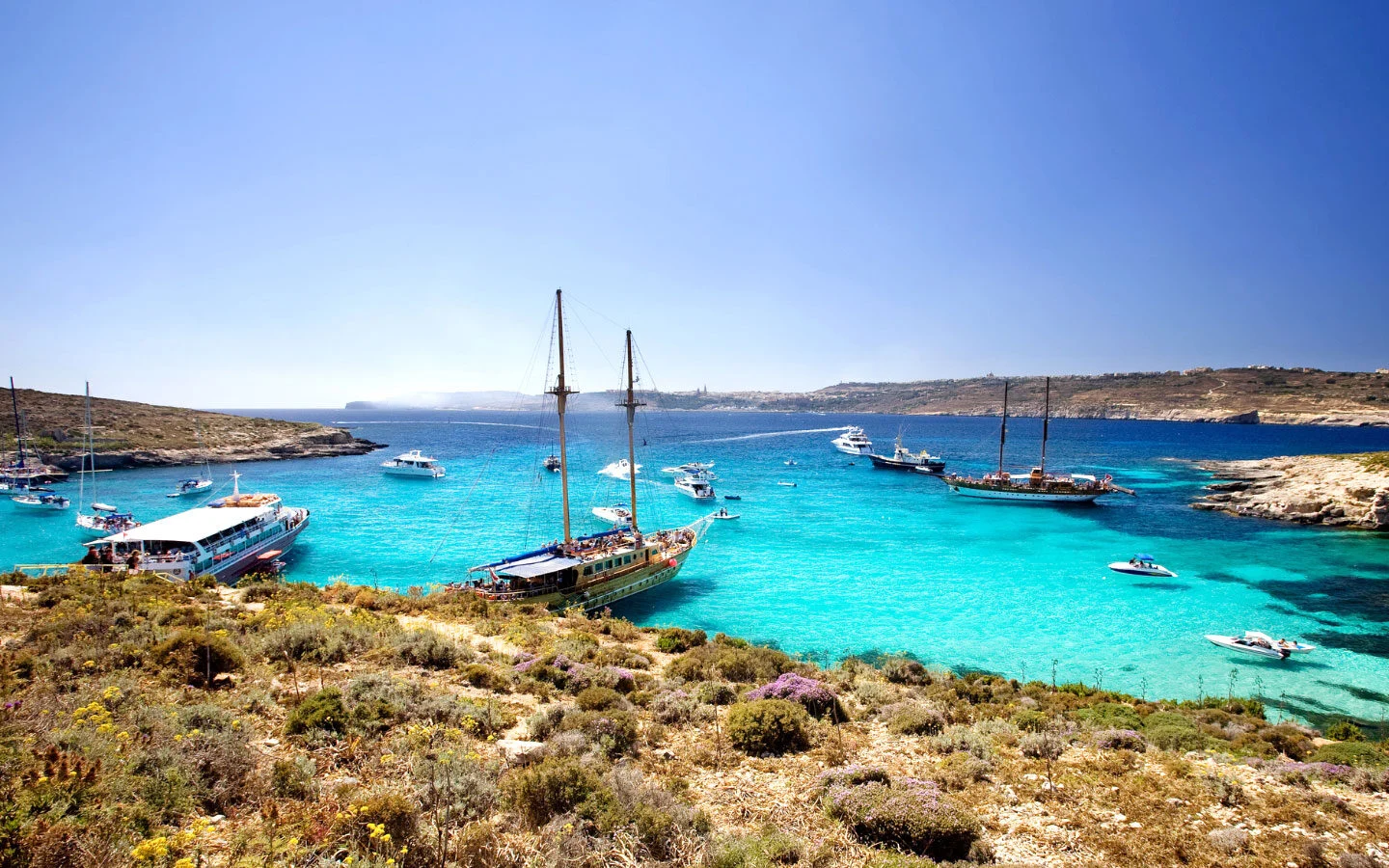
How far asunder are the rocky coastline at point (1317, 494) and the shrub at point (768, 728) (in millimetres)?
57212

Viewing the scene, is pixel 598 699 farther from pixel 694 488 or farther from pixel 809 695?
pixel 694 488

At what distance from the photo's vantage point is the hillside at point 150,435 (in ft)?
223

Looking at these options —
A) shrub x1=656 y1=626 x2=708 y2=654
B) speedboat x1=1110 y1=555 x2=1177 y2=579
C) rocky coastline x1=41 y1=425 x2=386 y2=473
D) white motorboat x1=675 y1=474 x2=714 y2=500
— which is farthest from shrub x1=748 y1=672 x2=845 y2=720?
rocky coastline x1=41 y1=425 x2=386 y2=473

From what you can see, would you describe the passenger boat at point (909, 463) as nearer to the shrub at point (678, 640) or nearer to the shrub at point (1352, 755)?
the shrub at point (678, 640)

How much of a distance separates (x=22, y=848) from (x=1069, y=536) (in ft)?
165

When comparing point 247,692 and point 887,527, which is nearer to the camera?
point 247,692

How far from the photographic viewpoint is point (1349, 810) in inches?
301

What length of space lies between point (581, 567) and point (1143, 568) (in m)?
30.8

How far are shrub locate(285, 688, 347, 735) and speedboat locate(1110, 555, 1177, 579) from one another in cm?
3763

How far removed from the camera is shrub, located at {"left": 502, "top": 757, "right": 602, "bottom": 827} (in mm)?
6711

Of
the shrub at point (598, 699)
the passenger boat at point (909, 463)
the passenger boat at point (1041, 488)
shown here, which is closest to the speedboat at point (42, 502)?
the shrub at point (598, 699)

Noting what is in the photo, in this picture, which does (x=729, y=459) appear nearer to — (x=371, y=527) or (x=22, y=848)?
(x=371, y=527)

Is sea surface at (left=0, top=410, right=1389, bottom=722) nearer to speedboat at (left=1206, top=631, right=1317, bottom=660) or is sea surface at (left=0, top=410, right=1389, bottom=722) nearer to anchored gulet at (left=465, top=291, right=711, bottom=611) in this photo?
speedboat at (left=1206, top=631, right=1317, bottom=660)

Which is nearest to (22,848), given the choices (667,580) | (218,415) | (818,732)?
(818,732)
